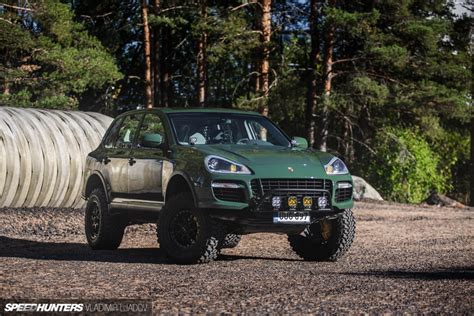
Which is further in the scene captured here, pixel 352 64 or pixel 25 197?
pixel 352 64

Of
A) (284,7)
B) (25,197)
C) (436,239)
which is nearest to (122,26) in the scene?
(284,7)

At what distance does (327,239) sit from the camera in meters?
12.0

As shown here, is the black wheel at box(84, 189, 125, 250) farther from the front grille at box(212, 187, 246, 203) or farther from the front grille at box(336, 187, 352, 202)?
the front grille at box(336, 187, 352, 202)

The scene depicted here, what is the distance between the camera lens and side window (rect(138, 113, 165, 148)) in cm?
1151

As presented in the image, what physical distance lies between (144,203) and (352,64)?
26.1 m

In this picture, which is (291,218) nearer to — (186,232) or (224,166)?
(224,166)

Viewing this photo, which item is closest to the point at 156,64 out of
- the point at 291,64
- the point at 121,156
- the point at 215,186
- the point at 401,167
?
the point at 291,64

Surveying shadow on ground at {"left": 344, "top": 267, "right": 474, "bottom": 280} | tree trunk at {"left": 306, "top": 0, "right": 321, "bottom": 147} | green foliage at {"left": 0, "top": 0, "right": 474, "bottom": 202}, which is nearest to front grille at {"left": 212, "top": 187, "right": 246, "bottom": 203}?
shadow on ground at {"left": 344, "top": 267, "right": 474, "bottom": 280}

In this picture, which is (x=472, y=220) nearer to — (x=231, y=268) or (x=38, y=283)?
(x=231, y=268)

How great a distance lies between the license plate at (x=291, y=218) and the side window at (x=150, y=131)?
71.7 inches

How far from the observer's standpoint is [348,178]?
11.5 metres

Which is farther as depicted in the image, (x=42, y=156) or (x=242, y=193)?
(x=42, y=156)

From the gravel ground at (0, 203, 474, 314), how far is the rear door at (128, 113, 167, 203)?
85cm

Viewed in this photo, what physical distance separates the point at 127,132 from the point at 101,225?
1.32 metres
